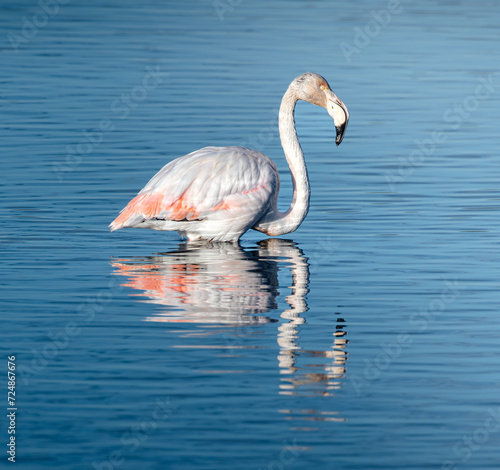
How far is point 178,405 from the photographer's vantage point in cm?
638

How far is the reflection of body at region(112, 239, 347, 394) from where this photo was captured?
721 cm

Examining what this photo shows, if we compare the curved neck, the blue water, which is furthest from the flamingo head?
the blue water

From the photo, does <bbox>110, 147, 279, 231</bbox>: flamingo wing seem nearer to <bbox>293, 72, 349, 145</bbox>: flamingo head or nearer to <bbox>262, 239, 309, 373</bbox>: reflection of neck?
<bbox>262, 239, 309, 373</bbox>: reflection of neck

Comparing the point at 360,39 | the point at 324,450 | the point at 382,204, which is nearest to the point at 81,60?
the point at 360,39

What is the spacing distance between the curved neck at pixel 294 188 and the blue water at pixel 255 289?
24 centimetres

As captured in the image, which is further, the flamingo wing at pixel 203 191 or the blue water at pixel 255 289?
the flamingo wing at pixel 203 191

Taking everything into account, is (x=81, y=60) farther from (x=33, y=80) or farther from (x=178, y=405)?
(x=178, y=405)

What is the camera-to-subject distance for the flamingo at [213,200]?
10445mm

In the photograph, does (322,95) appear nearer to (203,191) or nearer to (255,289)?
(203,191)

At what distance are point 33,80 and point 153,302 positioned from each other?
1327 cm

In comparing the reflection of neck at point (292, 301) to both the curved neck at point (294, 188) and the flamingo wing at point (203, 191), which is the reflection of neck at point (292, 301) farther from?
the flamingo wing at point (203, 191)

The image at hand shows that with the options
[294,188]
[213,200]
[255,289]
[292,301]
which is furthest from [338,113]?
[292,301]

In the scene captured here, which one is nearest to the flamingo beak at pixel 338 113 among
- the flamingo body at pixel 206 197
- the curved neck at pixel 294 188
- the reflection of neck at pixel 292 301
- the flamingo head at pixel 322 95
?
the flamingo head at pixel 322 95

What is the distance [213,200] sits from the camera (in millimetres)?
10492
